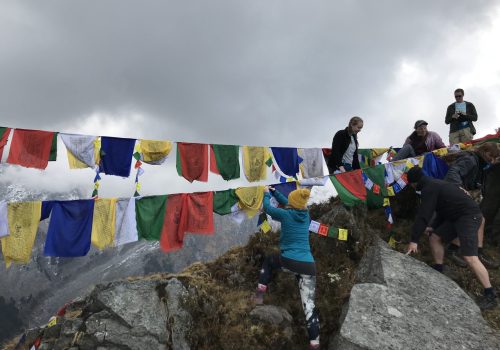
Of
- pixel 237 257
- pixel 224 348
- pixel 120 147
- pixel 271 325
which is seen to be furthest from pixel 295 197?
pixel 120 147

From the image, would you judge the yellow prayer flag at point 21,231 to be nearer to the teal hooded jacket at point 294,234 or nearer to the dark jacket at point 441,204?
the teal hooded jacket at point 294,234

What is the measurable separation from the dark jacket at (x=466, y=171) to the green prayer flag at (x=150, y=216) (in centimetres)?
812

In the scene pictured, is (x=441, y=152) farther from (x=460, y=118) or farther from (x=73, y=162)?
(x=73, y=162)

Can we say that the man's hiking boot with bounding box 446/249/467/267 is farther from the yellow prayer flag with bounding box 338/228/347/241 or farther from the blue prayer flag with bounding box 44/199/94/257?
the blue prayer flag with bounding box 44/199/94/257

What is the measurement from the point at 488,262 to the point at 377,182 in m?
3.96

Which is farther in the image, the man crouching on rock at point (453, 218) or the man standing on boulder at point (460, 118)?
the man standing on boulder at point (460, 118)

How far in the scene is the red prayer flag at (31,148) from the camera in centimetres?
1101

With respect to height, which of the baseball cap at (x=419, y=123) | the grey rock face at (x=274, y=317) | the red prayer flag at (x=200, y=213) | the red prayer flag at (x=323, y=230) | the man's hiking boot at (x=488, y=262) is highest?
the baseball cap at (x=419, y=123)

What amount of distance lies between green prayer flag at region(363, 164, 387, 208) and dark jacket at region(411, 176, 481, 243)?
3.94m

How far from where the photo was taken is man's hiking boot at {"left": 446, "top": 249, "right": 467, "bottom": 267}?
9.55 meters

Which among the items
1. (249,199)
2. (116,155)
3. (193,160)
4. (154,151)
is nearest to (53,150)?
(116,155)

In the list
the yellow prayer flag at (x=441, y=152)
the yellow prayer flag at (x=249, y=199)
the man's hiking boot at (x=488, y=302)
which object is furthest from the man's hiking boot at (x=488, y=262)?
the yellow prayer flag at (x=249, y=199)

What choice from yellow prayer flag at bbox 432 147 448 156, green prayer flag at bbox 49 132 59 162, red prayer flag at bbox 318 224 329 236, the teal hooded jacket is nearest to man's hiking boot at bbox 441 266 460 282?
red prayer flag at bbox 318 224 329 236

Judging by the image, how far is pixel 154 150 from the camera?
40.7ft
